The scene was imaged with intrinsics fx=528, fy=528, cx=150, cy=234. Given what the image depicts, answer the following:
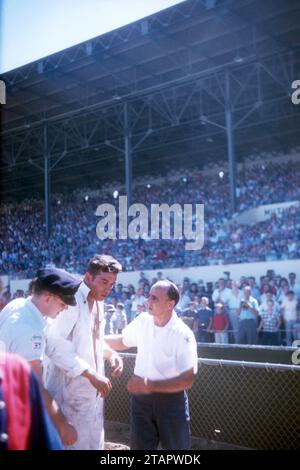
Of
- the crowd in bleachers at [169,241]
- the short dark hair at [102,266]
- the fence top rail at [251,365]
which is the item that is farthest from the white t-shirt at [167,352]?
the crowd in bleachers at [169,241]

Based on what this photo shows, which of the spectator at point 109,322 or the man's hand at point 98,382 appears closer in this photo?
the man's hand at point 98,382

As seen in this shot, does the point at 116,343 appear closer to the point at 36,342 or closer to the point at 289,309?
the point at 36,342

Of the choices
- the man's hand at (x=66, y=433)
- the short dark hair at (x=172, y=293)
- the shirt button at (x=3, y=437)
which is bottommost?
the man's hand at (x=66, y=433)

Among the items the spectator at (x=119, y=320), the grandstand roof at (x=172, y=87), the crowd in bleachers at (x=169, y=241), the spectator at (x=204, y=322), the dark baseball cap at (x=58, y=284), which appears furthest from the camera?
the grandstand roof at (x=172, y=87)

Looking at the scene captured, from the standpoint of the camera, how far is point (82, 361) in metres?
2.89

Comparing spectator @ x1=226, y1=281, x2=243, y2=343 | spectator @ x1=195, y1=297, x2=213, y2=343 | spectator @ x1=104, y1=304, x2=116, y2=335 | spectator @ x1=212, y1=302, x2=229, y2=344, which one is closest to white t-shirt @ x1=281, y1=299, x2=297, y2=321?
spectator @ x1=226, y1=281, x2=243, y2=343

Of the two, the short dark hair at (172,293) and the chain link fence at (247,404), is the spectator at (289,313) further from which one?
the short dark hair at (172,293)

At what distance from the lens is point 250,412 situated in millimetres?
4883

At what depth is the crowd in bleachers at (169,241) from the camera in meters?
14.7

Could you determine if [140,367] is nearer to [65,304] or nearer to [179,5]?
[65,304]

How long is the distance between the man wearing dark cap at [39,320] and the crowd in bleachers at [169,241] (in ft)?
36.2

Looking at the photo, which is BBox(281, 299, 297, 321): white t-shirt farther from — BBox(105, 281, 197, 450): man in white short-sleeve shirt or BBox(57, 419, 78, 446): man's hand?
BBox(57, 419, 78, 446): man's hand

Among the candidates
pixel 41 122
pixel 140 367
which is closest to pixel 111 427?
pixel 140 367
